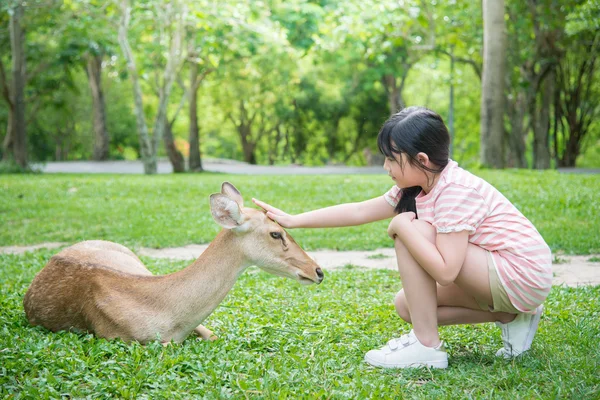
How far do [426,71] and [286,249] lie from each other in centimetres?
3588

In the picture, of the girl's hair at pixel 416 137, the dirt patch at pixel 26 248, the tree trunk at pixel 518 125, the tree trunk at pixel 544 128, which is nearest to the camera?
the girl's hair at pixel 416 137

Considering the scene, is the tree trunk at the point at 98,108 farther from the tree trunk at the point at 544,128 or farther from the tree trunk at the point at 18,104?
the tree trunk at the point at 544,128

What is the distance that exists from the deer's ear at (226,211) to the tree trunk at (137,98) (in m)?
16.5

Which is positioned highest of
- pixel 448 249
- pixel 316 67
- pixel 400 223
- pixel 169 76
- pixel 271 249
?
pixel 316 67

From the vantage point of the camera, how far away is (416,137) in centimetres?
394

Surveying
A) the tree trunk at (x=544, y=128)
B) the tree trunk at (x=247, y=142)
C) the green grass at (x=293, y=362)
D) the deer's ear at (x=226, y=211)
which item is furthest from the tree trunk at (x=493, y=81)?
the tree trunk at (x=247, y=142)

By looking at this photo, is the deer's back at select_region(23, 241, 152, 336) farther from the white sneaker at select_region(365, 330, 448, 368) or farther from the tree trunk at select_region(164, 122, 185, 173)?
the tree trunk at select_region(164, 122, 185, 173)

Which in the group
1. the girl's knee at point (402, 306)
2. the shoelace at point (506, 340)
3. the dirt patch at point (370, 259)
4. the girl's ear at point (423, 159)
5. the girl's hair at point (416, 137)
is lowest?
the dirt patch at point (370, 259)

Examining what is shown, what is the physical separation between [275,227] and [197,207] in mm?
8315

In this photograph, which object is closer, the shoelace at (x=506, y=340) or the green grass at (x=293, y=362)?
the green grass at (x=293, y=362)

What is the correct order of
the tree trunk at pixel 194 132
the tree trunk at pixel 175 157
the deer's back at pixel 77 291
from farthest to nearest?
the tree trunk at pixel 194 132 < the tree trunk at pixel 175 157 < the deer's back at pixel 77 291

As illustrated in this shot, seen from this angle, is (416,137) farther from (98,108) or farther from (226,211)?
(98,108)

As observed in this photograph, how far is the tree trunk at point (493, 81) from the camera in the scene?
53.4 feet

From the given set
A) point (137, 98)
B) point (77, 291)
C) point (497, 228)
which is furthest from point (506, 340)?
point (137, 98)
